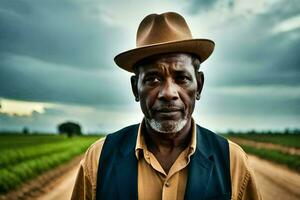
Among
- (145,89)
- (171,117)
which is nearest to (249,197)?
(171,117)

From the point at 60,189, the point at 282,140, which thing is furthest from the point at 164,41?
the point at 282,140

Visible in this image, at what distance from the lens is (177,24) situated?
2744 mm

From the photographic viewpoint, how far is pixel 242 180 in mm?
2619

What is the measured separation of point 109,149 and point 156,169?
358 mm

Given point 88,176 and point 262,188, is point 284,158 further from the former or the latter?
point 88,176

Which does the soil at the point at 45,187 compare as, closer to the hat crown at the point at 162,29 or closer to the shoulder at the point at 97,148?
the shoulder at the point at 97,148

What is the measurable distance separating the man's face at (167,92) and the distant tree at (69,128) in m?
58.3

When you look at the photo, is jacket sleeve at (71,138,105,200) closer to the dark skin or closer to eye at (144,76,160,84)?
the dark skin

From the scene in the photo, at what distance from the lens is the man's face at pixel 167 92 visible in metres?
2.59

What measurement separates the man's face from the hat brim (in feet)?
0.14

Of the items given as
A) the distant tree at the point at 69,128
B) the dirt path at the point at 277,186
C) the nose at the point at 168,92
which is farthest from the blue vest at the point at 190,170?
the distant tree at the point at 69,128

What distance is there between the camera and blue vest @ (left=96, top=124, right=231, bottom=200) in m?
2.55

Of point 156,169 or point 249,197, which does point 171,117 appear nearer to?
point 156,169

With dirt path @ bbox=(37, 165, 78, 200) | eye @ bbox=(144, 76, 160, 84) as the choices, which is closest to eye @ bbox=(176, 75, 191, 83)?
eye @ bbox=(144, 76, 160, 84)
